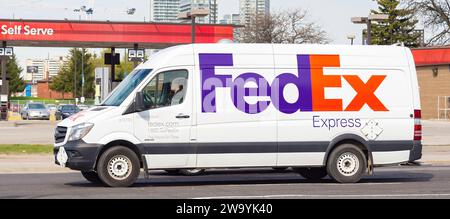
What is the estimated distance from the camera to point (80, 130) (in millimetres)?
14125

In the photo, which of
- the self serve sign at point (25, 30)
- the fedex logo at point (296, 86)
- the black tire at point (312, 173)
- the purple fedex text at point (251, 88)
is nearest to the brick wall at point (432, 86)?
the self serve sign at point (25, 30)

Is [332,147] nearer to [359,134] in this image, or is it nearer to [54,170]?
[359,134]

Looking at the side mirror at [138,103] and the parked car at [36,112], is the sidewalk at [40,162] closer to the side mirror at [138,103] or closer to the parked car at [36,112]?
the side mirror at [138,103]

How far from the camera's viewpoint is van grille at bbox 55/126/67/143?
1438 cm

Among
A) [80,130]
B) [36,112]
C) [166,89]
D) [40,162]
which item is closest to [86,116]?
[80,130]

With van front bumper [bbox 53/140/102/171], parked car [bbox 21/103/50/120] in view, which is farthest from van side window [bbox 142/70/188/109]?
parked car [bbox 21/103/50/120]

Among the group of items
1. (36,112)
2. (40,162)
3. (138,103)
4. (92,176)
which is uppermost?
(138,103)

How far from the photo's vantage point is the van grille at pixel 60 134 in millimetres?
14375

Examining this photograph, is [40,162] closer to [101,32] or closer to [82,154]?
[82,154]

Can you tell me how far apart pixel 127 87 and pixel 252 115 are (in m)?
2.34

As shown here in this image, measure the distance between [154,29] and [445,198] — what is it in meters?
39.9

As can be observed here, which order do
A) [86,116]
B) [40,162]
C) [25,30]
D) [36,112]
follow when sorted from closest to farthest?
[86,116] → [40,162] → [25,30] → [36,112]

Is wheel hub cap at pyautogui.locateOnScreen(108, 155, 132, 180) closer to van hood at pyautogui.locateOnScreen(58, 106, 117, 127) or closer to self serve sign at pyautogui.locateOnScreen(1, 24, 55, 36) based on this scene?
van hood at pyautogui.locateOnScreen(58, 106, 117, 127)
